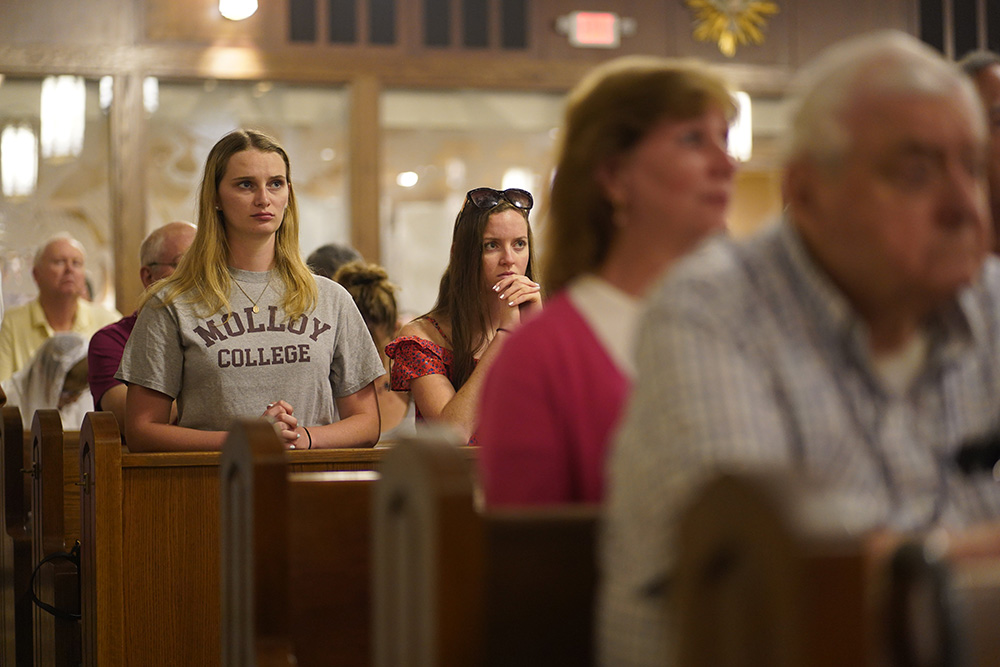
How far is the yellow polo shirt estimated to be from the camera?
255 inches

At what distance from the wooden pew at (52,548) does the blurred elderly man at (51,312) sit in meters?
3.03

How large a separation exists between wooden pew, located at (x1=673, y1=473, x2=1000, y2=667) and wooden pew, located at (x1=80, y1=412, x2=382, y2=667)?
2.06 m

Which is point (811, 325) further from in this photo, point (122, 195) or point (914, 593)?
point (122, 195)

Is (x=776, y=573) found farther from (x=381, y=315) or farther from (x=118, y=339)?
(x=381, y=315)

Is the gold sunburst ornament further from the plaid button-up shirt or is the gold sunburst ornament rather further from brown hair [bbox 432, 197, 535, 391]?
the plaid button-up shirt

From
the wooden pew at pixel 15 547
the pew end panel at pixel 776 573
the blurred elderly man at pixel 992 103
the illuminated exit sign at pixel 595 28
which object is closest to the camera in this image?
the pew end panel at pixel 776 573

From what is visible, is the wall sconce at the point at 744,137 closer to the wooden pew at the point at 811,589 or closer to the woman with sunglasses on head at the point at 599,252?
the woman with sunglasses on head at the point at 599,252

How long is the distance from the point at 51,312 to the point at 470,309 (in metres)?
3.82

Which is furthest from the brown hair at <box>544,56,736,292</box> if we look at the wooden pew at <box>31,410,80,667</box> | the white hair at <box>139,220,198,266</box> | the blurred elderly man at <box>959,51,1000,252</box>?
the white hair at <box>139,220,198,266</box>

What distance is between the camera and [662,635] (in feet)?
4.10

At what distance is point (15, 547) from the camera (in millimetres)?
3656

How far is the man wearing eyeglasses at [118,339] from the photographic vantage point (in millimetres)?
4062

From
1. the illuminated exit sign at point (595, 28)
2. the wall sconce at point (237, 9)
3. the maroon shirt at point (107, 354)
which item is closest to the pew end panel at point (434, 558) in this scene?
the maroon shirt at point (107, 354)

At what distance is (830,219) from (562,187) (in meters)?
0.49
